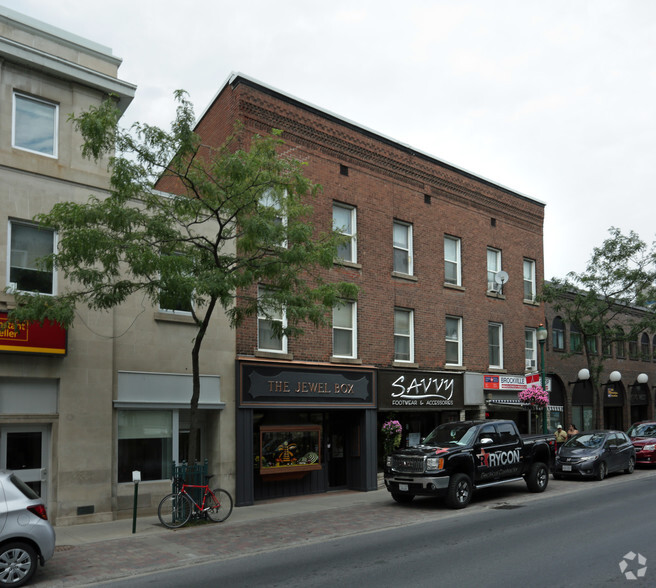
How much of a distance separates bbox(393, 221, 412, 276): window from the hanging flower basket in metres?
6.09

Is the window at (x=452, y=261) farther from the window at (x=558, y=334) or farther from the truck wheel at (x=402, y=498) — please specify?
the truck wheel at (x=402, y=498)

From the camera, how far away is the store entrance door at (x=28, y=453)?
13016 mm

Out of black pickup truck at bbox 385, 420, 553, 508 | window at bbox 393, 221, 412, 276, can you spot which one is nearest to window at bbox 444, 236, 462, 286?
window at bbox 393, 221, 412, 276

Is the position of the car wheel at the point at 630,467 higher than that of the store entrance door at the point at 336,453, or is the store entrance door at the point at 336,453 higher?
the store entrance door at the point at 336,453

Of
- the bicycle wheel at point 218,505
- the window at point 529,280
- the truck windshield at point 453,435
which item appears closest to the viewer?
the bicycle wheel at point 218,505

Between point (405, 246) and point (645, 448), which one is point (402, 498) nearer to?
point (405, 246)

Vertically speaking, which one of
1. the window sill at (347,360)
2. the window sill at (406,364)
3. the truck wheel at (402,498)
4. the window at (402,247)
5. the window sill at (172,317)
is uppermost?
the window at (402,247)

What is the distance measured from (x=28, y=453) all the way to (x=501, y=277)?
56.0 ft

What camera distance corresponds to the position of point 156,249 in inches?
515

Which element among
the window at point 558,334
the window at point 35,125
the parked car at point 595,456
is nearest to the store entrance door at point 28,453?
the window at point 35,125

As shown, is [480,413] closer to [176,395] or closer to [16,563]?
[176,395]

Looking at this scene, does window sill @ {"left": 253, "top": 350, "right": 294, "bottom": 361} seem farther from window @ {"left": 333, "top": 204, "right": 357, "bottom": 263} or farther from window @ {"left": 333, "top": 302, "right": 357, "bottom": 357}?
window @ {"left": 333, "top": 204, "right": 357, "bottom": 263}

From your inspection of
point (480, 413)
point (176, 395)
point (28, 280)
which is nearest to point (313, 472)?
point (176, 395)

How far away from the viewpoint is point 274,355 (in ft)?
56.9
